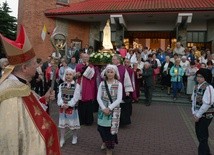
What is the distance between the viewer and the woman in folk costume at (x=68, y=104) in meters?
6.66

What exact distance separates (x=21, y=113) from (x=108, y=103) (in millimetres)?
3724

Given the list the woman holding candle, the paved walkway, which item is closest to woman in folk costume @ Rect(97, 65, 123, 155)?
the paved walkway

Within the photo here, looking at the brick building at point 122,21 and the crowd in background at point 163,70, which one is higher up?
the brick building at point 122,21

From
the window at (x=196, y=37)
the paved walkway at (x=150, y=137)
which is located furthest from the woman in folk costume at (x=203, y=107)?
the window at (x=196, y=37)

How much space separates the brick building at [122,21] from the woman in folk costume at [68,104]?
13406mm

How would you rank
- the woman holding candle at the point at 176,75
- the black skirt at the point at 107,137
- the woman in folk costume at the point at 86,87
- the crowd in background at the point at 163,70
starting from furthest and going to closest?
1. the woman holding candle at the point at 176,75
2. the crowd in background at the point at 163,70
3. the woman in folk costume at the point at 86,87
4. the black skirt at the point at 107,137

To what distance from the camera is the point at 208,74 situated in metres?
5.79

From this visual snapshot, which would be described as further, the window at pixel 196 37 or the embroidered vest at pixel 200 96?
the window at pixel 196 37

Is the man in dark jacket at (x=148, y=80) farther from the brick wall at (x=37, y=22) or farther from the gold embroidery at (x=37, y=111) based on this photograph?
the brick wall at (x=37, y=22)

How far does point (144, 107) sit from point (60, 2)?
13.9 m

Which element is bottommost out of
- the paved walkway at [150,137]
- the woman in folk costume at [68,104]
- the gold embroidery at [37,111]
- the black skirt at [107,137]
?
the paved walkway at [150,137]

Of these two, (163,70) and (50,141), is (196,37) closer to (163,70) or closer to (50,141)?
(163,70)

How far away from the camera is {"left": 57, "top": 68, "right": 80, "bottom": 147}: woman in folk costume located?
21.9 feet

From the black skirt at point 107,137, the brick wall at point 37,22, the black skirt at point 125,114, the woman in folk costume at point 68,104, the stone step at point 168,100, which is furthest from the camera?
the brick wall at point 37,22
